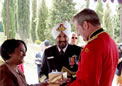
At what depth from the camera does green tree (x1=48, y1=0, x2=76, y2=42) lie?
394 inches

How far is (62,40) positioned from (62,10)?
736cm

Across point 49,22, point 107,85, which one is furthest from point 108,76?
point 49,22

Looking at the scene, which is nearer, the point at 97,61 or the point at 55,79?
the point at 97,61

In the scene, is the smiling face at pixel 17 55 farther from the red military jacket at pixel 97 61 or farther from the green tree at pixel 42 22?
the green tree at pixel 42 22

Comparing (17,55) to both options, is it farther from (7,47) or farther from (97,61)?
(97,61)

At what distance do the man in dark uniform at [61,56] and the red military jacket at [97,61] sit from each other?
111 centimetres

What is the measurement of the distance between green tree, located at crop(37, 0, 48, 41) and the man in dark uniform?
6.29 m

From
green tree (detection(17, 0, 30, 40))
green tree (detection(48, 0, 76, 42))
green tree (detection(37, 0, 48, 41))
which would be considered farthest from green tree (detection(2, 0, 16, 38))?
green tree (detection(48, 0, 76, 42))

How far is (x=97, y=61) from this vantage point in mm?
1685

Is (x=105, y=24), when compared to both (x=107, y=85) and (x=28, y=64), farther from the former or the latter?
(x=107, y=85)

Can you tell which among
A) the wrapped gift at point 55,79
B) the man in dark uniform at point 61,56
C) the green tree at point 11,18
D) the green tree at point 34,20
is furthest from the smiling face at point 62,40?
the green tree at point 34,20

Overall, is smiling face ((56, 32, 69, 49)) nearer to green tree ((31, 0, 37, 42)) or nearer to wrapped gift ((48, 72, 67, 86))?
wrapped gift ((48, 72, 67, 86))

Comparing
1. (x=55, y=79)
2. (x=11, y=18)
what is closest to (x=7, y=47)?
(x=55, y=79)

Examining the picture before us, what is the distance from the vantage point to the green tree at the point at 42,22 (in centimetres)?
931
